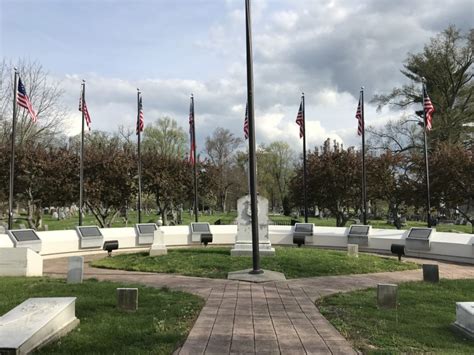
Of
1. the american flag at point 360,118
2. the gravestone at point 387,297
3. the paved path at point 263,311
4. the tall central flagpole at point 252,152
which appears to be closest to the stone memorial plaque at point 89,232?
the paved path at point 263,311

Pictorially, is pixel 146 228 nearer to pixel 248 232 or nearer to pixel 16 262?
pixel 248 232

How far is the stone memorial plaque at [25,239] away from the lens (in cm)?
1558

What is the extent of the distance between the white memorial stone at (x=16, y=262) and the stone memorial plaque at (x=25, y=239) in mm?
3260

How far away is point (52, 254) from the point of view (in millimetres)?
17141

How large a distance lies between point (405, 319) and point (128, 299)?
4.58m

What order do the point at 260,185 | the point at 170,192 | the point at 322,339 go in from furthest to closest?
the point at 260,185, the point at 170,192, the point at 322,339

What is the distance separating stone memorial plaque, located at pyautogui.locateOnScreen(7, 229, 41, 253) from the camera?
15.6m

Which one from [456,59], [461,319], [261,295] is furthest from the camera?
[456,59]

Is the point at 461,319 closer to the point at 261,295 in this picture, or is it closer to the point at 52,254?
the point at 261,295

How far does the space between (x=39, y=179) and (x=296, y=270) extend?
19227 millimetres

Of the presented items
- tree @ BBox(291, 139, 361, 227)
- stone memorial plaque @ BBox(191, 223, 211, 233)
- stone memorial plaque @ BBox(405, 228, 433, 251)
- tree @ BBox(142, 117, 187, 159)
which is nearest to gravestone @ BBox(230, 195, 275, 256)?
stone memorial plaque @ BBox(191, 223, 211, 233)

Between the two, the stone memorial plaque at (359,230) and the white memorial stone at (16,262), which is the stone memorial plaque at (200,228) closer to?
the stone memorial plaque at (359,230)

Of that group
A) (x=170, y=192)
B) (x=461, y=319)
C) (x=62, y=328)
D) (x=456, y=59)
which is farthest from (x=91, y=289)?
(x=456, y=59)

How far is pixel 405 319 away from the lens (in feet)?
24.1
